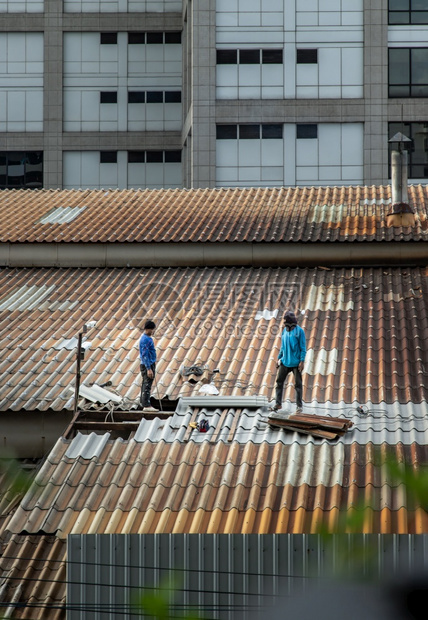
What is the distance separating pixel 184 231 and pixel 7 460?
62.0 feet

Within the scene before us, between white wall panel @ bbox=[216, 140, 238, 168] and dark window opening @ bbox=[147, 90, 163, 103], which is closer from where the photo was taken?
white wall panel @ bbox=[216, 140, 238, 168]

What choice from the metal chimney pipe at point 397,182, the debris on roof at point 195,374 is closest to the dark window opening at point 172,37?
the metal chimney pipe at point 397,182

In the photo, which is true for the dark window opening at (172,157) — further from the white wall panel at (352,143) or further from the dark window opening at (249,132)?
the white wall panel at (352,143)

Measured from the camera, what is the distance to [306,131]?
43.0 m

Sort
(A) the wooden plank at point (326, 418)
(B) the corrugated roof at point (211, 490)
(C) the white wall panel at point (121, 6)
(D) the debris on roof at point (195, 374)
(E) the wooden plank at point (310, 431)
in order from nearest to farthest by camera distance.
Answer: (B) the corrugated roof at point (211, 490), (E) the wooden plank at point (310, 431), (A) the wooden plank at point (326, 418), (D) the debris on roof at point (195, 374), (C) the white wall panel at point (121, 6)

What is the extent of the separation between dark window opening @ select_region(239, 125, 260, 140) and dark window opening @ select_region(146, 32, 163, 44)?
13.9 metres

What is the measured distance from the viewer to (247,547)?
9.04 meters

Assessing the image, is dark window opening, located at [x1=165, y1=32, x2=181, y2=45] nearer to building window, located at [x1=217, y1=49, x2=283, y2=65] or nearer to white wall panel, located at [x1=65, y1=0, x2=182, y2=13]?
white wall panel, located at [x1=65, y1=0, x2=182, y2=13]

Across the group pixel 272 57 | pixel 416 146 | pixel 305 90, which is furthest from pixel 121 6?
pixel 416 146

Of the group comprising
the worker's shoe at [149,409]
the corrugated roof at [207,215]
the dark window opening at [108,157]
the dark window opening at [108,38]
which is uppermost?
the dark window opening at [108,38]

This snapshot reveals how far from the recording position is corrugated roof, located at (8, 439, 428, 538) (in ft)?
32.7

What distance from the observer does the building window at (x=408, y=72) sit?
4294cm

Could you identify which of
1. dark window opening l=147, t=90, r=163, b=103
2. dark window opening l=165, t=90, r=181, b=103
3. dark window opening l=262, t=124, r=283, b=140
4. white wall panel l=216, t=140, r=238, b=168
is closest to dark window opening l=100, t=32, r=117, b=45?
dark window opening l=147, t=90, r=163, b=103

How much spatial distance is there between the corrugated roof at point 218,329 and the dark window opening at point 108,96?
34.5 m
